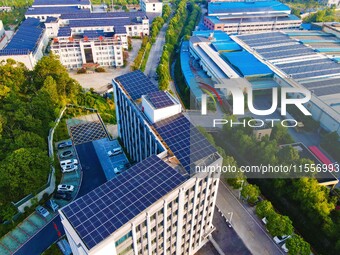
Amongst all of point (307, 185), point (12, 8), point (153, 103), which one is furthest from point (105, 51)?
point (12, 8)

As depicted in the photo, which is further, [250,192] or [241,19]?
[241,19]

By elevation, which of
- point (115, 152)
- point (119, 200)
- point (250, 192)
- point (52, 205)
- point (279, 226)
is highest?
point (119, 200)

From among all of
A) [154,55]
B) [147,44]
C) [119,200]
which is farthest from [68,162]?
[147,44]

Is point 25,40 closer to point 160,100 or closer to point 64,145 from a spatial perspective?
point 64,145

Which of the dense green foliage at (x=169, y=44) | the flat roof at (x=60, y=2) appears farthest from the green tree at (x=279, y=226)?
the flat roof at (x=60, y=2)

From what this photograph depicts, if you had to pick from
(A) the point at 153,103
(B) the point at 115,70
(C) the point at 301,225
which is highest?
(A) the point at 153,103

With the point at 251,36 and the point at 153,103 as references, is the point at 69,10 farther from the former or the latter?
the point at 153,103
